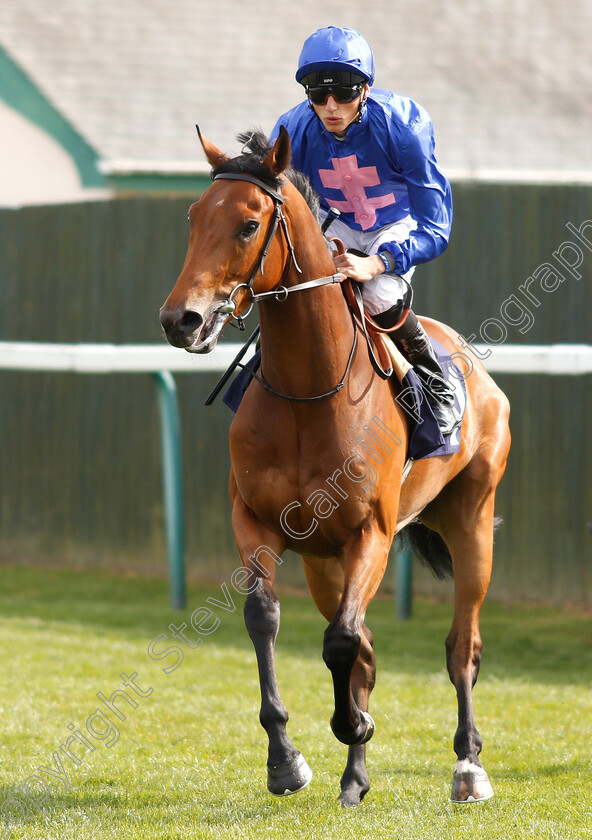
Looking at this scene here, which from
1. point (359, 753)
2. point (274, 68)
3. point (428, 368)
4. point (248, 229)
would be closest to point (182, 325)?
point (248, 229)

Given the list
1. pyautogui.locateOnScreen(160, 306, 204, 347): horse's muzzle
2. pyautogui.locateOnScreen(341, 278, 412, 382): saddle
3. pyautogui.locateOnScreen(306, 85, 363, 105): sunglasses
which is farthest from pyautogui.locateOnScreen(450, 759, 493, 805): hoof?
pyautogui.locateOnScreen(306, 85, 363, 105): sunglasses

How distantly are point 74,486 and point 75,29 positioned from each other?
8543 mm

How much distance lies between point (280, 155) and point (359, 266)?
519 millimetres

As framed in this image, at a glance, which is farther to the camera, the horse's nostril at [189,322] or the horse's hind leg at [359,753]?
the horse's hind leg at [359,753]

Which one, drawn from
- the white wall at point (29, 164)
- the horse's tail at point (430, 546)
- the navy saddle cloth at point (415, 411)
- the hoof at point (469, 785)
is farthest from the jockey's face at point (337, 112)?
the white wall at point (29, 164)

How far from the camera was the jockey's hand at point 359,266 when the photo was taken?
3600 mm

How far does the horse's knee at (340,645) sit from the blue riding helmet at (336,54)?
175 cm

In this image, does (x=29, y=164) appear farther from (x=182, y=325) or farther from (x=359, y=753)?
(x=182, y=325)

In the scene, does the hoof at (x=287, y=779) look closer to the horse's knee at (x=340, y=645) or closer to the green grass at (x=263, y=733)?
the green grass at (x=263, y=733)

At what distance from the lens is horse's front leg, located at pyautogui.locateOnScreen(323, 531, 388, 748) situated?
339 centimetres

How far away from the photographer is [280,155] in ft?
10.7

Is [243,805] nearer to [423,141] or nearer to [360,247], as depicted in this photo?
[360,247]

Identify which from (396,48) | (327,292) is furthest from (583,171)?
(327,292)

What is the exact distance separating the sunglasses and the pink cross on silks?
0.23 m
